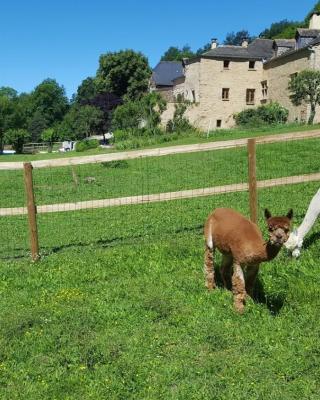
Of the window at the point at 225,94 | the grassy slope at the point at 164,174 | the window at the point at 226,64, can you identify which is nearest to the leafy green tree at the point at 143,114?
the window at the point at 225,94

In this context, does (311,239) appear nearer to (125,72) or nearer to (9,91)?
(125,72)

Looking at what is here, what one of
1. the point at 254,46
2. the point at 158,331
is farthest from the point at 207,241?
the point at 254,46

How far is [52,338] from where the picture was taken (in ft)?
16.3

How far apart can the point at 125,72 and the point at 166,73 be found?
6294mm

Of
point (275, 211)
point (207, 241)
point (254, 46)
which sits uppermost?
point (254, 46)

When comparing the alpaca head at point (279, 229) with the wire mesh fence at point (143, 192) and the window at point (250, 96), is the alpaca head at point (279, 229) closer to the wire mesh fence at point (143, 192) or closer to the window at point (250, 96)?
Answer: the wire mesh fence at point (143, 192)

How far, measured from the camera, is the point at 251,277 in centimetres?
565

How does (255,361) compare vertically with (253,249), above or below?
below

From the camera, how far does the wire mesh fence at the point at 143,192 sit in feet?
26.9

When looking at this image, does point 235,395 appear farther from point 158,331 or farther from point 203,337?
point 158,331

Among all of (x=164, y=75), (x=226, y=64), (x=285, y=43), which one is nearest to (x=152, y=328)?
(x=226, y=64)

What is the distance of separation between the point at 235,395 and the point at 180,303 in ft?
5.84

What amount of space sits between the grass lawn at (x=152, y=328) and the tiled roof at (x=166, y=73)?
56642 millimetres

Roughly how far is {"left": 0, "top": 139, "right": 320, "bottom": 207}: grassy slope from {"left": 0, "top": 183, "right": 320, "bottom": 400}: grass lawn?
7218 millimetres
